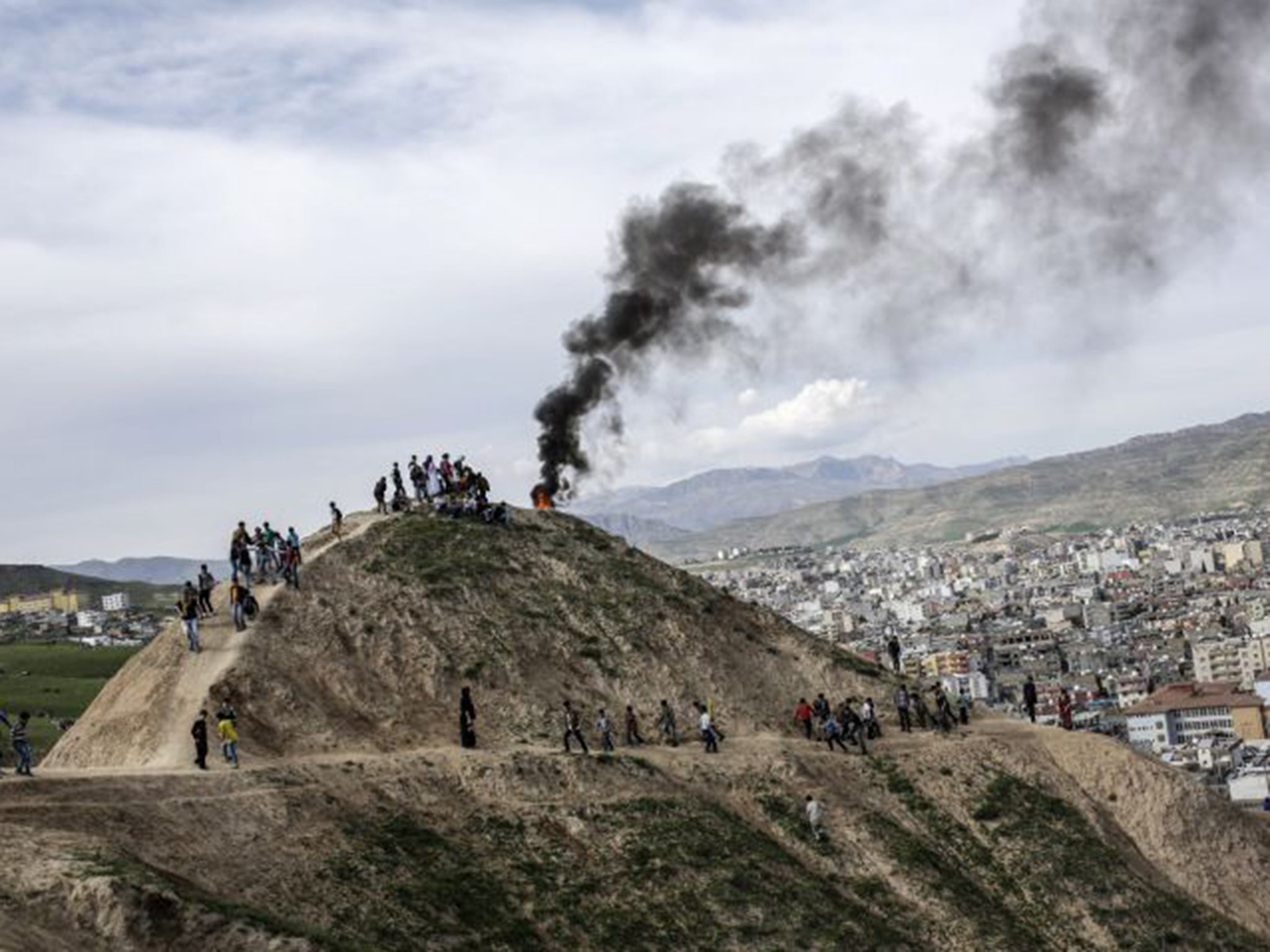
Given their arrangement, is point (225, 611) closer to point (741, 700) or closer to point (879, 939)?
point (741, 700)

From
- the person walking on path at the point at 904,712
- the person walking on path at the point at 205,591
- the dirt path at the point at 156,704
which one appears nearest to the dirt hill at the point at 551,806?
the dirt path at the point at 156,704

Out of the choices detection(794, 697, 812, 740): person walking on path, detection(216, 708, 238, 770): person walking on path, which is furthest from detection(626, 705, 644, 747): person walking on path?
detection(216, 708, 238, 770): person walking on path

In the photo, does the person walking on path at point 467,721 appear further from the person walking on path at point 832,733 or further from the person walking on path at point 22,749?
the person walking on path at point 22,749

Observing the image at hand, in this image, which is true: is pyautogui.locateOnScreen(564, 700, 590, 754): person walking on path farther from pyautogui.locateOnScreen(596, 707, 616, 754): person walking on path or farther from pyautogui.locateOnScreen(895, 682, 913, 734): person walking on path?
pyautogui.locateOnScreen(895, 682, 913, 734): person walking on path

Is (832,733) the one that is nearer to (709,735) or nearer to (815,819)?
(709,735)

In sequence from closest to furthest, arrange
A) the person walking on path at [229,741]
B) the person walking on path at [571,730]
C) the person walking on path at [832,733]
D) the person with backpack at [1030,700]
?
1. the person walking on path at [229,741]
2. the person walking on path at [571,730]
3. the person walking on path at [832,733]
4. the person with backpack at [1030,700]

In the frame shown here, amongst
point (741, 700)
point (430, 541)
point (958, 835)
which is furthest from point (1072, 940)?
point (430, 541)

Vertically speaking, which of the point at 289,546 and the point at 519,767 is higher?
the point at 289,546
